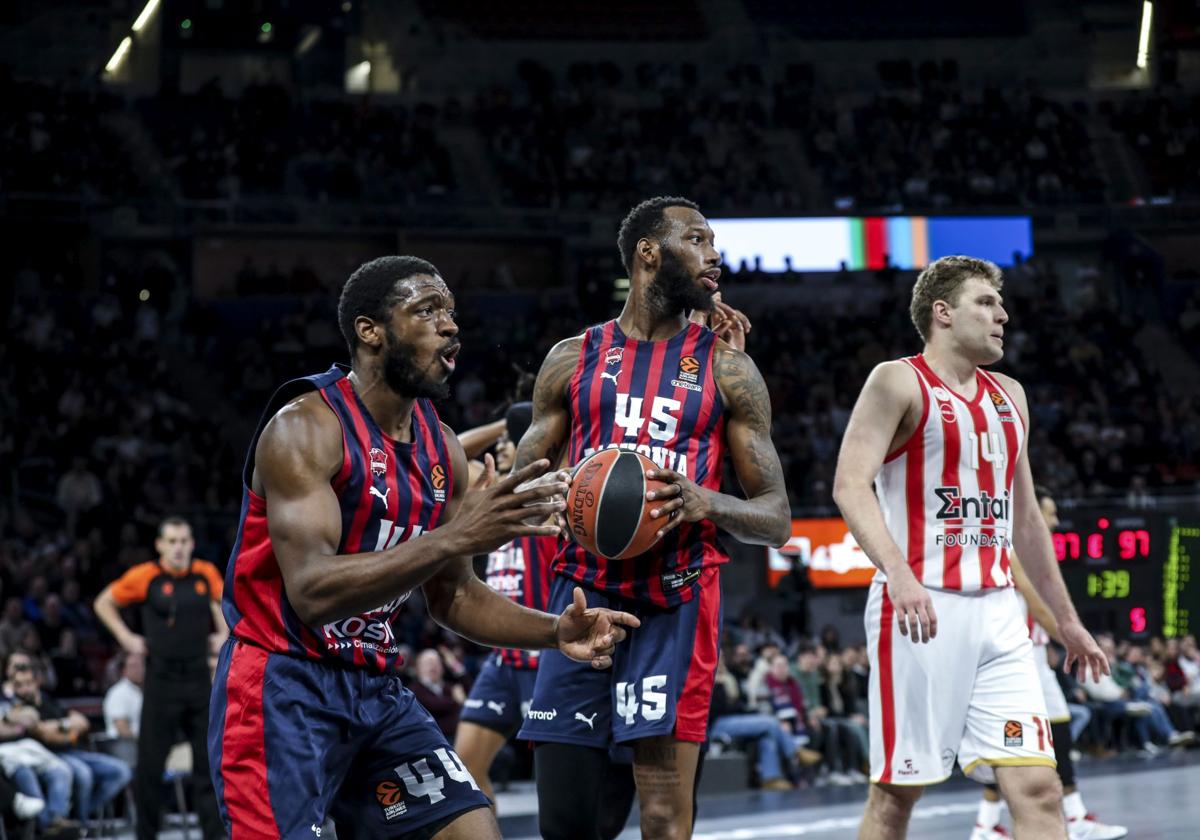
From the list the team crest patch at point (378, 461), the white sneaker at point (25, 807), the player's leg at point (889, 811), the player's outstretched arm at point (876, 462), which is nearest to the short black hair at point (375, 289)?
the team crest patch at point (378, 461)

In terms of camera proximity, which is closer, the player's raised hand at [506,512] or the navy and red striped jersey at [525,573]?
the player's raised hand at [506,512]

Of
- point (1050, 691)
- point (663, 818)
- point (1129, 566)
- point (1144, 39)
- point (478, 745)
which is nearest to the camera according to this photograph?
point (663, 818)

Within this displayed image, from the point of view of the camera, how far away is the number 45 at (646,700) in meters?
4.93

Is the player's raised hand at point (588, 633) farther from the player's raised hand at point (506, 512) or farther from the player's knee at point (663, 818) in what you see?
the player's knee at point (663, 818)

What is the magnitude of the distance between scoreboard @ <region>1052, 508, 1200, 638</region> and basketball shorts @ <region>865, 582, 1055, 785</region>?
40.1ft


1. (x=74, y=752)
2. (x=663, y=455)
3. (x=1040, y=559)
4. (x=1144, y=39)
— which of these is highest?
(x=1144, y=39)

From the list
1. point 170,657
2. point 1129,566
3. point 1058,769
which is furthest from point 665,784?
point 1129,566

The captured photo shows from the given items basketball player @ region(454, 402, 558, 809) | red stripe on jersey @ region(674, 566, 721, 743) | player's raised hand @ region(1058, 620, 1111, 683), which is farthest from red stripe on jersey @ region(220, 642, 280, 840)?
basketball player @ region(454, 402, 558, 809)

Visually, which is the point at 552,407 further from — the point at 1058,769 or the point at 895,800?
the point at 1058,769

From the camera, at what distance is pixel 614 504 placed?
4688 mm

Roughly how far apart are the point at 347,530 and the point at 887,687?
2.36 metres

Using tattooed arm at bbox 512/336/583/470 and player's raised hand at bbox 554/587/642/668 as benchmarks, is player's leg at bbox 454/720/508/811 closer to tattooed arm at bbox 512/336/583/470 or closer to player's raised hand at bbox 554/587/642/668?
tattooed arm at bbox 512/336/583/470

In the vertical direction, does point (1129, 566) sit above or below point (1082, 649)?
below

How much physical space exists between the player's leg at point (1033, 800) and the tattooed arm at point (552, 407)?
6.18 feet
